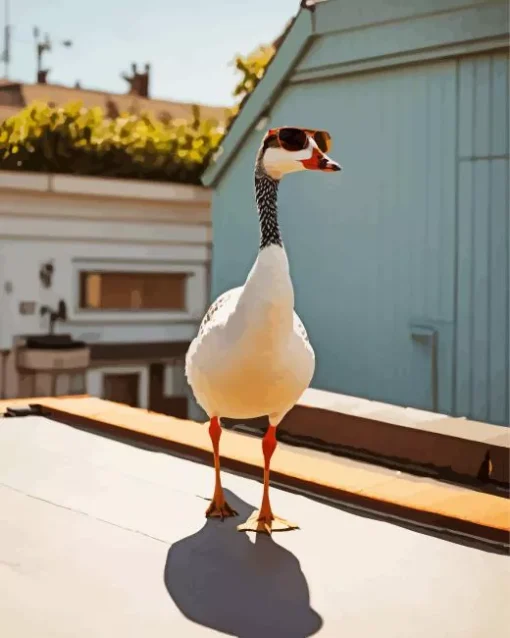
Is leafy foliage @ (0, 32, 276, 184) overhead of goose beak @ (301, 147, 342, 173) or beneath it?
overhead

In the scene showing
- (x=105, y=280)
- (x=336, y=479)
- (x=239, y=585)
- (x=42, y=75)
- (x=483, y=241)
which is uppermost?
(x=42, y=75)

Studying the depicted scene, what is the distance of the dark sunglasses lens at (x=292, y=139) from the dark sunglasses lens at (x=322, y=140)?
12 cm

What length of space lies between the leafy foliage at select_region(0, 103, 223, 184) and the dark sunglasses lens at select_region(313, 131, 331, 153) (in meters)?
8.47

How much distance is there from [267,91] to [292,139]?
530 cm

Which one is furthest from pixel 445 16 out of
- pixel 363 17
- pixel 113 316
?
pixel 113 316

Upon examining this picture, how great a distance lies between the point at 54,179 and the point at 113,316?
2.23 m

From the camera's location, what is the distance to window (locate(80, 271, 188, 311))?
37.1 ft

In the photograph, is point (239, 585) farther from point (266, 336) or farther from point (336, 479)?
point (336, 479)

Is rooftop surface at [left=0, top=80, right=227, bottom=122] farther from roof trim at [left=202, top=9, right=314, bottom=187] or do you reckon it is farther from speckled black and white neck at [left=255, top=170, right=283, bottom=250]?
speckled black and white neck at [left=255, top=170, right=283, bottom=250]

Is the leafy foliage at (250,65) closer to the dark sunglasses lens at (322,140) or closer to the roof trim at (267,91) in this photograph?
the roof trim at (267,91)

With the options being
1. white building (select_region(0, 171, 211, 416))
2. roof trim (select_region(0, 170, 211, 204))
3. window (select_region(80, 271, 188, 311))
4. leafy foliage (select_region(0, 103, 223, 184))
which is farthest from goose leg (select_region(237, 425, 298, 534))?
leafy foliage (select_region(0, 103, 223, 184))

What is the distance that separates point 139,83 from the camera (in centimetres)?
2152

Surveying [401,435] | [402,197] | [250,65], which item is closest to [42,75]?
[250,65]

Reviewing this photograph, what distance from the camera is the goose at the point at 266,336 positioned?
3.24 metres
